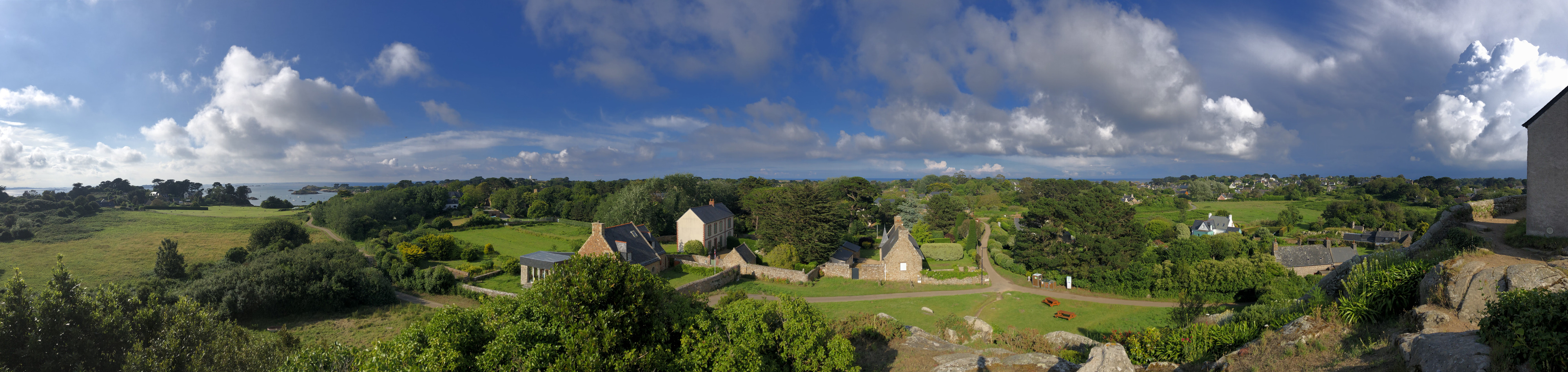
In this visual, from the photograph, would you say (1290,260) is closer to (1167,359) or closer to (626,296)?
(1167,359)

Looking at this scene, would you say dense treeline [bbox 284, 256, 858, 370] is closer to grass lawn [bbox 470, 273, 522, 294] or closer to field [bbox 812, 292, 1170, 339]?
field [bbox 812, 292, 1170, 339]

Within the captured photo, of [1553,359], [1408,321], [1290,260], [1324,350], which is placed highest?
[1553,359]

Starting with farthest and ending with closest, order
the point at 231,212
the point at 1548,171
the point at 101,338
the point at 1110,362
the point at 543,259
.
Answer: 1. the point at 231,212
2. the point at 543,259
3. the point at 101,338
4. the point at 1110,362
5. the point at 1548,171

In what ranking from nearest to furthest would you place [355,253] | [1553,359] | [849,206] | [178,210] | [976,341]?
1. [1553,359]
2. [976,341]
3. [355,253]
4. [178,210]
5. [849,206]

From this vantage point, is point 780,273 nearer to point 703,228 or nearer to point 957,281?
point 957,281

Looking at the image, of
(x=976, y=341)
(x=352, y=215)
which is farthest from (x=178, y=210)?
(x=976, y=341)

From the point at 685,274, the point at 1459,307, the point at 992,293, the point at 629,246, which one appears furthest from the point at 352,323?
the point at 1459,307
